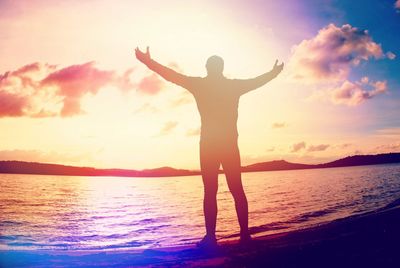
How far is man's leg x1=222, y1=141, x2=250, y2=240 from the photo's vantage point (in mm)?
6383

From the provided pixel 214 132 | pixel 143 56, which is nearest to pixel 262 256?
pixel 214 132

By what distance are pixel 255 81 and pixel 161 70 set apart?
1.96 metres

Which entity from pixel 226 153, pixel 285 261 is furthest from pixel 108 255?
pixel 285 261

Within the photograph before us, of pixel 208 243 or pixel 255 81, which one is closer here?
pixel 208 243

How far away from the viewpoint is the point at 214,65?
662 cm

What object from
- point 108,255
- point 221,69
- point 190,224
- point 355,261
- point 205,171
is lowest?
point 190,224

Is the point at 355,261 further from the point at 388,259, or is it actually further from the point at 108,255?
the point at 108,255

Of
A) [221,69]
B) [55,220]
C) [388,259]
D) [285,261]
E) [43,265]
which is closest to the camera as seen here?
[388,259]

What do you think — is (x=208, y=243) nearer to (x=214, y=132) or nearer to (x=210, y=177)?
(x=210, y=177)

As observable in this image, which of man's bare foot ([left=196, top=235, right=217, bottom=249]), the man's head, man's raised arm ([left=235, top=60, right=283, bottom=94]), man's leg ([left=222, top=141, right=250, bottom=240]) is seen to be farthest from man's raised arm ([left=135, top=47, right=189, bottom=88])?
man's bare foot ([left=196, top=235, right=217, bottom=249])

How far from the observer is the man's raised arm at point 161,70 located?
6309 millimetres

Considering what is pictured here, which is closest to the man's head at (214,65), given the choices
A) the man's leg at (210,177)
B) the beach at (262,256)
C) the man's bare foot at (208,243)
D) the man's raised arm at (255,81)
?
the man's raised arm at (255,81)

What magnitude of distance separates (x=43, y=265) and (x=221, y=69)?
4767 millimetres

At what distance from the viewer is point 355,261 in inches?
155
